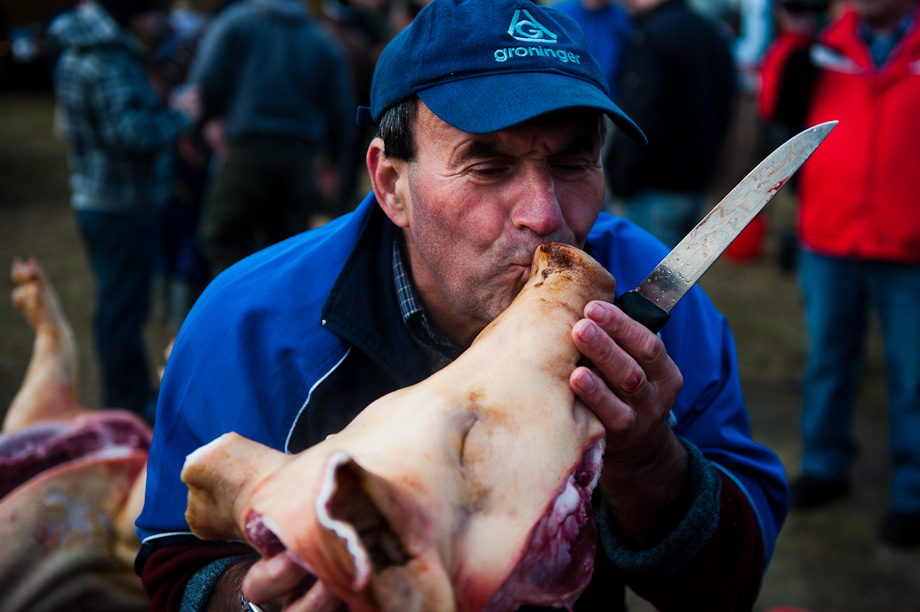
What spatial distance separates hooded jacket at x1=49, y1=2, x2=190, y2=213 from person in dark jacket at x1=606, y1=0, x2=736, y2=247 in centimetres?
296

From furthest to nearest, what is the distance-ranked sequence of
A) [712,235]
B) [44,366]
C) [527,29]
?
[44,366] < [527,29] < [712,235]

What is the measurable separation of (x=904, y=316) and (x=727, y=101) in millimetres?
2118

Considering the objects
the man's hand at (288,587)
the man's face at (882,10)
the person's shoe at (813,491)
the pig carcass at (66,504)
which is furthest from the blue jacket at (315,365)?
the person's shoe at (813,491)

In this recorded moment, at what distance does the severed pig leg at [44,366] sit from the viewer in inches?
122

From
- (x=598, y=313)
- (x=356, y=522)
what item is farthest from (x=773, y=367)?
(x=356, y=522)

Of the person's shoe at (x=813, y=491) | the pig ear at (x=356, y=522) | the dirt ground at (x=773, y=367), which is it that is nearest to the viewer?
the pig ear at (x=356, y=522)

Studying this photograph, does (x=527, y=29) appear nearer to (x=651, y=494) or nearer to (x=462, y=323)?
(x=462, y=323)

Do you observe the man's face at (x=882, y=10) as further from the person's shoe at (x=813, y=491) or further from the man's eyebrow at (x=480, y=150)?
the man's eyebrow at (x=480, y=150)

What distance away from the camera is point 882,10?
352cm

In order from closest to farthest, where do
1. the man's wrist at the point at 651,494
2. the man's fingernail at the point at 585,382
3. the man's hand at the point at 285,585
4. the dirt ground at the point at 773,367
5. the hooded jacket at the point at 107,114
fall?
1. the man's hand at the point at 285,585
2. the man's fingernail at the point at 585,382
3. the man's wrist at the point at 651,494
4. the dirt ground at the point at 773,367
5. the hooded jacket at the point at 107,114

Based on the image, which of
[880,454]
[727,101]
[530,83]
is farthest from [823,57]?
[530,83]

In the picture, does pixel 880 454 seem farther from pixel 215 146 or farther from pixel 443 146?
pixel 215 146

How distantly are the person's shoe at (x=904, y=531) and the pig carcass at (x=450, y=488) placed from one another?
136 inches

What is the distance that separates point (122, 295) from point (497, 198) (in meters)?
3.87
